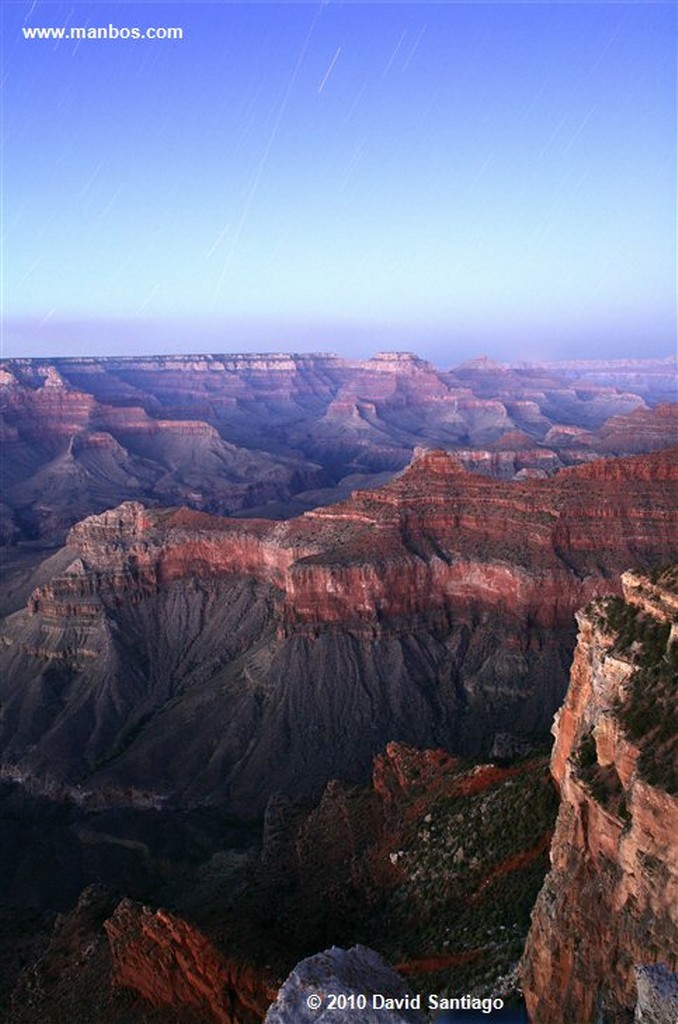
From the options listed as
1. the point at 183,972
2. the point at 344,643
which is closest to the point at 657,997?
the point at 183,972

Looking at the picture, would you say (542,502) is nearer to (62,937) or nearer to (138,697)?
(138,697)

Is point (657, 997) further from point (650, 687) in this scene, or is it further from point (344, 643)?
point (344, 643)

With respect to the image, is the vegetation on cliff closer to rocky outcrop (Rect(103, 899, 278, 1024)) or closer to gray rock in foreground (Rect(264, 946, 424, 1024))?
gray rock in foreground (Rect(264, 946, 424, 1024))

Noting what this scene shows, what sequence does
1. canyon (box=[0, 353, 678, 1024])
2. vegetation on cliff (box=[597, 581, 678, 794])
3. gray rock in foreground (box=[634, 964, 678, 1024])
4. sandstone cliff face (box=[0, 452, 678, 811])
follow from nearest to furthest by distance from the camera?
gray rock in foreground (box=[634, 964, 678, 1024]), vegetation on cliff (box=[597, 581, 678, 794]), canyon (box=[0, 353, 678, 1024]), sandstone cliff face (box=[0, 452, 678, 811])

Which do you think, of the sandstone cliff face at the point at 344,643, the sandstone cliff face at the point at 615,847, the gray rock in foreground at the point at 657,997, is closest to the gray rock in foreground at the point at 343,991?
the gray rock in foreground at the point at 657,997

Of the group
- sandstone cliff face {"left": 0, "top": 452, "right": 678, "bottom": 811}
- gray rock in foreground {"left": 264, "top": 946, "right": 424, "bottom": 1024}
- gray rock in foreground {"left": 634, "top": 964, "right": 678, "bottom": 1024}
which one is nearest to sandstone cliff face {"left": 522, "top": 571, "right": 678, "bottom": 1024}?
gray rock in foreground {"left": 634, "top": 964, "right": 678, "bottom": 1024}

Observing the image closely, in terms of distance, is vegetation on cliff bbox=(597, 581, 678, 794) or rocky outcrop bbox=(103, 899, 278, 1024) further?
rocky outcrop bbox=(103, 899, 278, 1024)

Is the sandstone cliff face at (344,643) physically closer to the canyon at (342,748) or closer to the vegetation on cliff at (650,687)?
the canyon at (342,748)

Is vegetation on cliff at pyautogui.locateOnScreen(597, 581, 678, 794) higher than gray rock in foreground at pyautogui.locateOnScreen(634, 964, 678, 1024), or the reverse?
vegetation on cliff at pyautogui.locateOnScreen(597, 581, 678, 794)
